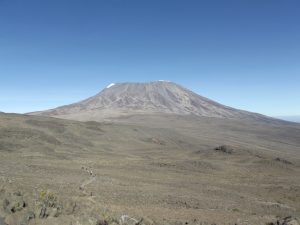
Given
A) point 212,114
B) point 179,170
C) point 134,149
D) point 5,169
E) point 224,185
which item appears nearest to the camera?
point 5,169

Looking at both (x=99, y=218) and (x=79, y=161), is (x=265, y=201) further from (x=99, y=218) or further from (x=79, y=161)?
(x=79, y=161)

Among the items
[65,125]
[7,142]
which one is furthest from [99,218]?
[65,125]

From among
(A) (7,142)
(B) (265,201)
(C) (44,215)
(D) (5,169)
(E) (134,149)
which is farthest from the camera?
(E) (134,149)

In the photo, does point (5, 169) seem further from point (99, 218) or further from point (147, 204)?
point (99, 218)

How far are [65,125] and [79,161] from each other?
3256cm

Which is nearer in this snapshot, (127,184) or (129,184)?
(127,184)

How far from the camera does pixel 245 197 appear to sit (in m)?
30.5

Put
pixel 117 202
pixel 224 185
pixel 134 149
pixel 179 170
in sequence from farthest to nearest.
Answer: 1. pixel 134 149
2. pixel 179 170
3. pixel 224 185
4. pixel 117 202

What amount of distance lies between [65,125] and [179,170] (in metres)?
38.4

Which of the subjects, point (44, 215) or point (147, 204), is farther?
point (147, 204)

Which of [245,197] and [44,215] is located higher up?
[44,215]

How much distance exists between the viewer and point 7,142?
5112cm

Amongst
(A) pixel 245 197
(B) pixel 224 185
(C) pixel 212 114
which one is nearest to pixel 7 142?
(B) pixel 224 185

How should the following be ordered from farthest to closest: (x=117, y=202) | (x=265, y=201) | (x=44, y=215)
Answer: (x=265, y=201), (x=117, y=202), (x=44, y=215)
